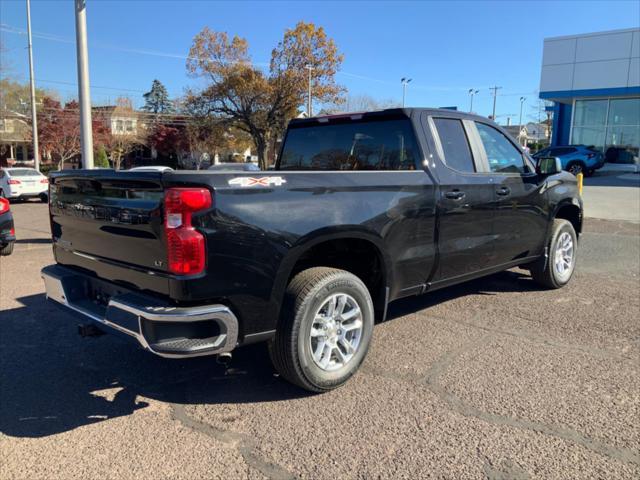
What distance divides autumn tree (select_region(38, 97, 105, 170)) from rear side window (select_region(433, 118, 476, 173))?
Answer: 43.7 metres

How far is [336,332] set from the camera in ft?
11.6

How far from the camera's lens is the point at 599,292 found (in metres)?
6.10

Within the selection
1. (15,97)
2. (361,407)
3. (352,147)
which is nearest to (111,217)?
(361,407)

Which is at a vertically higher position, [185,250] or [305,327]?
[185,250]

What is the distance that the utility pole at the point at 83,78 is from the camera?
882 centimetres

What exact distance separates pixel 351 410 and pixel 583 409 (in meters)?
1.46

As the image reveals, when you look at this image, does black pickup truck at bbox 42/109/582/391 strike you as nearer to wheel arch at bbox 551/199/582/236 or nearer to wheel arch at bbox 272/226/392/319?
wheel arch at bbox 272/226/392/319

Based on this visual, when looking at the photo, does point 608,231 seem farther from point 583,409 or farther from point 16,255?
point 16,255

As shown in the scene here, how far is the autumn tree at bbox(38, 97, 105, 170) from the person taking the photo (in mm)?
43500

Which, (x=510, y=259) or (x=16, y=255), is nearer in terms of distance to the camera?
(x=510, y=259)

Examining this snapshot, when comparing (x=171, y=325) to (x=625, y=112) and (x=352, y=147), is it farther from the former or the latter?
(x=625, y=112)

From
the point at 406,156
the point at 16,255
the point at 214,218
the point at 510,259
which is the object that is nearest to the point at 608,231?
the point at 510,259

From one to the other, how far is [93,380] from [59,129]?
4580 centimetres

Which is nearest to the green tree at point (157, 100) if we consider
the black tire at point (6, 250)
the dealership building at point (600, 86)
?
the dealership building at point (600, 86)
